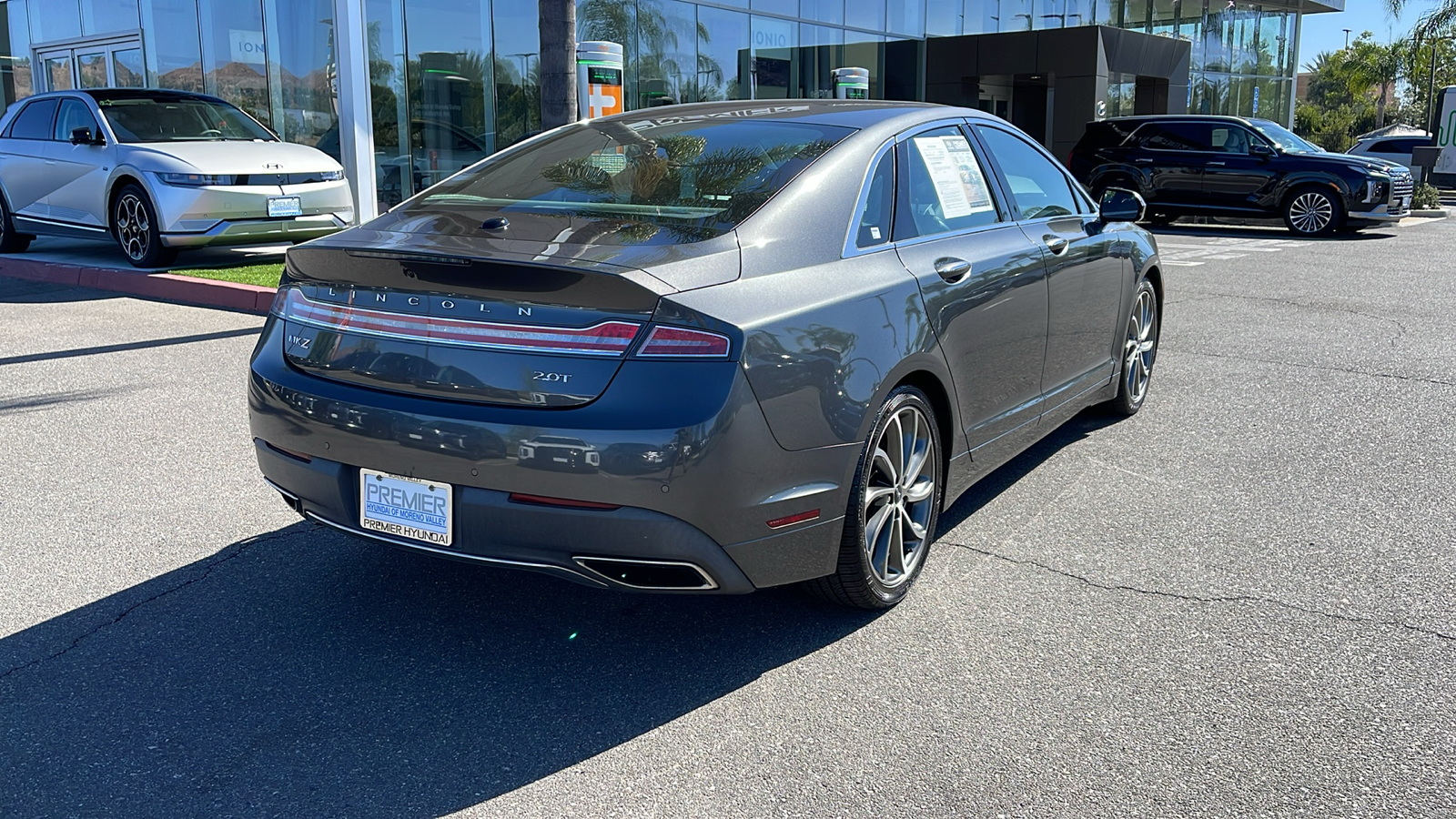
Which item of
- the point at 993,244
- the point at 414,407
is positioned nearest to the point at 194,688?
the point at 414,407

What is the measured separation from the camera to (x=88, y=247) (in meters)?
14.0

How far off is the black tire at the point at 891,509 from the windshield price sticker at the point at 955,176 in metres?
0.85

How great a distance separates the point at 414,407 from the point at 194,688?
3.18 ft

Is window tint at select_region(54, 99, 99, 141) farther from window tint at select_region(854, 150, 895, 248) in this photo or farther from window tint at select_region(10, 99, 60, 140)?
window tint at select_region(854, 150, 895, 248)

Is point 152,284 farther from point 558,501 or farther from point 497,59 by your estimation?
point 558,501

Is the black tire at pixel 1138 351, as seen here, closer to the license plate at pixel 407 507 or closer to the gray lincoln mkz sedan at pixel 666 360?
the gray lincoln mkz sedan at pixel 666 360

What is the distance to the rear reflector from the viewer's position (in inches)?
118

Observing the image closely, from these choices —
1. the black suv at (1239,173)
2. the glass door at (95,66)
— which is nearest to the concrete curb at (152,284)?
the glass door at (95,66)

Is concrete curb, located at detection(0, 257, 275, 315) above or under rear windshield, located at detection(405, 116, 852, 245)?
under

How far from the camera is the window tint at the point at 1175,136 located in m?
18.7

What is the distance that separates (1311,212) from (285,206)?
14268 millimetres

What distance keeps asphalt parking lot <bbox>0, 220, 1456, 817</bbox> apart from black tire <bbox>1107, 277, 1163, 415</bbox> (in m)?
0.50

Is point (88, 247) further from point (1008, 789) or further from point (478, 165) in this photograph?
point (1008, 789)

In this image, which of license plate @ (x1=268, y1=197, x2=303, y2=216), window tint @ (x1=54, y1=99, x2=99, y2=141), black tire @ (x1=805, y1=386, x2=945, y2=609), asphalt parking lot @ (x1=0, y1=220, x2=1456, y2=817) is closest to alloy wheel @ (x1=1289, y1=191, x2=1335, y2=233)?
asphalt parking lot @ (x1=0, y1=220, x2=1456, y2=817)
